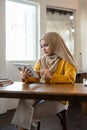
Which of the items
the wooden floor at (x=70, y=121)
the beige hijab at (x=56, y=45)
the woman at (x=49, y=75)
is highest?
the beige hijab at (x=56, y=45)

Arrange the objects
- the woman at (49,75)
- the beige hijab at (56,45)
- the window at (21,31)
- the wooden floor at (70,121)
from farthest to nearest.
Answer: the window at (21,31) < the wooden floor at (70,121) < the beige hijab at (56,45) < the woman at (49,75)

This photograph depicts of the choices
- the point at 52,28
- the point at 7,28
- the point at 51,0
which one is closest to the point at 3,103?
the point at 7,28

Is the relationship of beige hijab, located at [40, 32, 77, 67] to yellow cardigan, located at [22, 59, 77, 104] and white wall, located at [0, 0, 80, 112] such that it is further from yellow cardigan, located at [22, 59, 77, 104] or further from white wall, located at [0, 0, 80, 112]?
white wall, located at [0, 0, 80, 112]

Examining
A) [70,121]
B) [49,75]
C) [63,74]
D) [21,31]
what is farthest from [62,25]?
[49,75]

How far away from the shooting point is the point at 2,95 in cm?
188

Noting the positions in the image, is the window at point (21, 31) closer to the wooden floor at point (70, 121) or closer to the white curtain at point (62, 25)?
the white curtain at point (62, 25)

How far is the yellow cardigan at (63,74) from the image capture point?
227cm

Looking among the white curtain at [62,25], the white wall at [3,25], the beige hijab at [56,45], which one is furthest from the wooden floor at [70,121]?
the white curtain at [62,25]

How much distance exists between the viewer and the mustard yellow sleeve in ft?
7.43

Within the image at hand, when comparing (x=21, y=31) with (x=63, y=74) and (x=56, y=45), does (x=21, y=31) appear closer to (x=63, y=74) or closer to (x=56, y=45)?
(x=56, y=45)

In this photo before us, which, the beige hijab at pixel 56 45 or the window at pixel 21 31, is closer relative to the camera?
the beige hijab at pixel 56 45

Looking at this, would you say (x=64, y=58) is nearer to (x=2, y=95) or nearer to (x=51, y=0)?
(x=2, y=95)

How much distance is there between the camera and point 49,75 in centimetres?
222

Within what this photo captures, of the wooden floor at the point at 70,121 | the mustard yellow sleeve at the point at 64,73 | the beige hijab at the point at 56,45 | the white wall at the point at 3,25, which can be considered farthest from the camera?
the white wall at the point at 3,25
